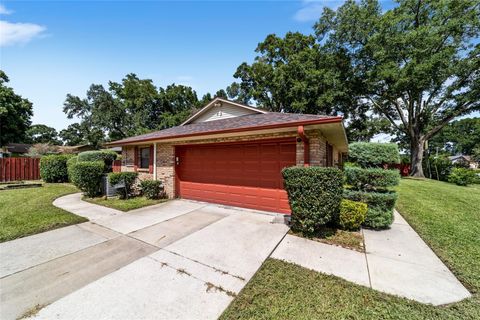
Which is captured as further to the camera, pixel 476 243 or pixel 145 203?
pixel 145 203

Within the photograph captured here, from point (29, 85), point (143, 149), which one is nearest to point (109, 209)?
point (143, 149)

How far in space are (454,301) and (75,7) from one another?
10812 mm

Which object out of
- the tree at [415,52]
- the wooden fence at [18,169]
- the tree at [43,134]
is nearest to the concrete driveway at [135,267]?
the wooden fence at [18,169]

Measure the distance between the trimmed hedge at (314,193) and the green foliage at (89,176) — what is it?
8.14 meters

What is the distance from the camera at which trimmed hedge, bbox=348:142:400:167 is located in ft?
17.8

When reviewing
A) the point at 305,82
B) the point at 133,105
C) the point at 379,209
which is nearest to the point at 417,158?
the point at 305,82

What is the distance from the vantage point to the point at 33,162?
1498cm

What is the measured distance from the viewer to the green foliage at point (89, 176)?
27.4 feet

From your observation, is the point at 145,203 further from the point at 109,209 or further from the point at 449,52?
the point at 449,52

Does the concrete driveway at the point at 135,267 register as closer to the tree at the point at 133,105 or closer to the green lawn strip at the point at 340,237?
the green lawn strip at the point at 340,237

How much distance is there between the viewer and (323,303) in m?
2.54

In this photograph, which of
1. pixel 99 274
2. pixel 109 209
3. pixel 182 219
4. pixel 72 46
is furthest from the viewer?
pixel 72 46

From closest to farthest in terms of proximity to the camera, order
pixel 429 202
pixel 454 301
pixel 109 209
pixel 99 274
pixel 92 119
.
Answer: pixel 454 301
pixel 99 274
pixel 109 209
pixel 429 202
pixel 92 119

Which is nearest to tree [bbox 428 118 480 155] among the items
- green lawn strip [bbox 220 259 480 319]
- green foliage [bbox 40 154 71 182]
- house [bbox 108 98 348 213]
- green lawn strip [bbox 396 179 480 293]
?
green lawn strip [bbox 396 179 480 293]
